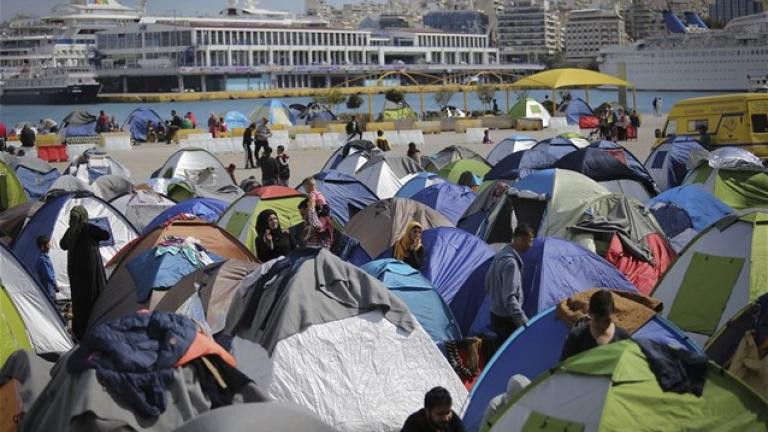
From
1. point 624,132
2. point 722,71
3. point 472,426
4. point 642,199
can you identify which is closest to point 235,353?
point 472,426

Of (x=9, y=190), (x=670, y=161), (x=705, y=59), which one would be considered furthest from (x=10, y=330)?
(x=705, y=59)

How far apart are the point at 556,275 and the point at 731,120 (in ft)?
48.9

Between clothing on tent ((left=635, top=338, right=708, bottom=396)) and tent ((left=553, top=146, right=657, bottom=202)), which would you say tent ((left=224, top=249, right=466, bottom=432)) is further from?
tent ((left=553, top=146, right=657, bottom=202))

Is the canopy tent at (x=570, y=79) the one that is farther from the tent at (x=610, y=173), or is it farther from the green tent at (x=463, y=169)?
the tent at (x=610, y=173)

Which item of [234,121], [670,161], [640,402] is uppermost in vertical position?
[234,121]

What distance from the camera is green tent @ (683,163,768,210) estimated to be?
1395 centimetres

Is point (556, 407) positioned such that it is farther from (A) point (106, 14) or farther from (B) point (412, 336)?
(A) point (106, 14)

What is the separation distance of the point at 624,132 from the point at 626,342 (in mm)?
26609

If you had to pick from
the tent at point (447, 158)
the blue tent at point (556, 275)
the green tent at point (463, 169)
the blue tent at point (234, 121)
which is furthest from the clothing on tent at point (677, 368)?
the blue tent at point (234, 121)

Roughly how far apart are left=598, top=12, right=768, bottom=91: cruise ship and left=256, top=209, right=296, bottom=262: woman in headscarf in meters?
81.5

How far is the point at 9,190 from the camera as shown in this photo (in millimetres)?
16938

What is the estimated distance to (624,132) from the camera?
1237 inches

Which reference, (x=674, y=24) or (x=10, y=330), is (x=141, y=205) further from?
(x=674, y=24)

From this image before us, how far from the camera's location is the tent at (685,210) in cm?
1200
